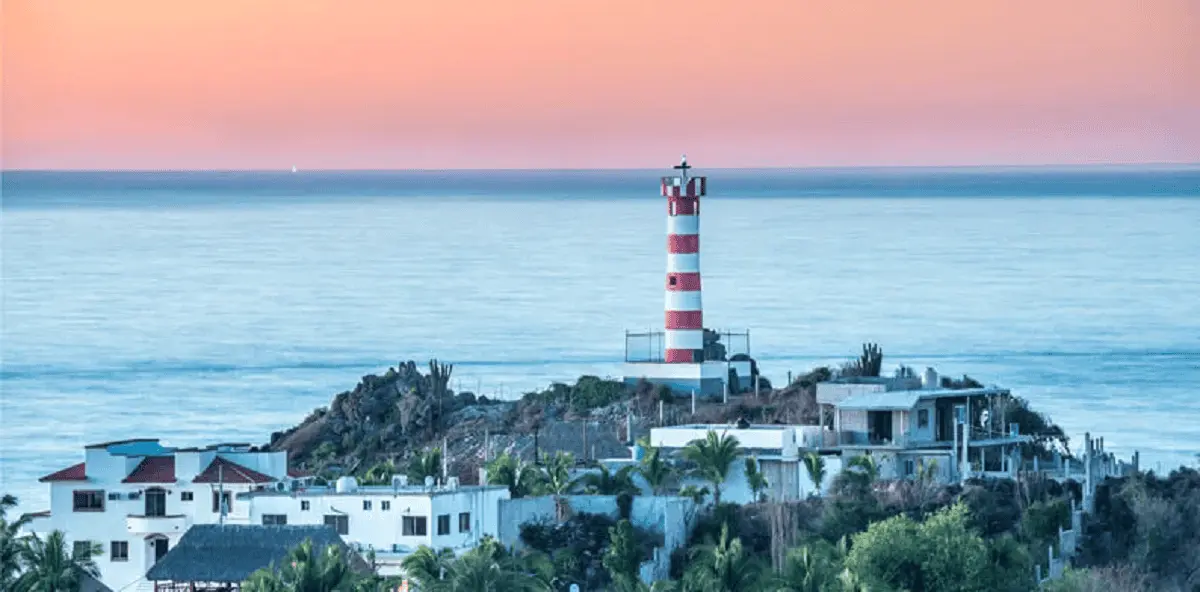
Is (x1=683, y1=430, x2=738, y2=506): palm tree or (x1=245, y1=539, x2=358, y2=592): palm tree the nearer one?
(x1=245, y1=539, x2=358, y2=592): palm tree

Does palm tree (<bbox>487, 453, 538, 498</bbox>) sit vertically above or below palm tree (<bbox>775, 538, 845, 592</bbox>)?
above

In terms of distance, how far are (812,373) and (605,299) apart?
52.2m

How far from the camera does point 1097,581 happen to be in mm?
43719

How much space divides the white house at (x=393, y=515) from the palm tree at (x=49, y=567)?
278 centimetres

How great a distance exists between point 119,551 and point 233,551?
5747mm

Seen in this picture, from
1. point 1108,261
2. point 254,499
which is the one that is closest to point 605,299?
point 1108,261

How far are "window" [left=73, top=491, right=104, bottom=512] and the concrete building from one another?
10.7 meters

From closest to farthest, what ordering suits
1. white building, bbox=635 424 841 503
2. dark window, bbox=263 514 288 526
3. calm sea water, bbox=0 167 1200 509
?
dark window, bbox=263 514 288 526 → white building, bbox=635 424 841 503 → calm sea water, bbox=0 167 1200 509

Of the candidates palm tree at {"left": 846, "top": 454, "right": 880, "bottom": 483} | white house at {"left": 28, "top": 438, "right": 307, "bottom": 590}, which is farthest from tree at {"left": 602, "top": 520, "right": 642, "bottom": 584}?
white house at {"left": 28, "top": 438, "right": 307, "bottom": 590}

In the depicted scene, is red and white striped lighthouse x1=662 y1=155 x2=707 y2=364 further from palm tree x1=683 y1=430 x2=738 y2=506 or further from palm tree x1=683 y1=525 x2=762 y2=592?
palm tree x1=683 y1=525 x2=762 y2=592

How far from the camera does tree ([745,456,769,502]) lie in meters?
50.0

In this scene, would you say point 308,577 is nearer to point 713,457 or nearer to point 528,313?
point 713,457

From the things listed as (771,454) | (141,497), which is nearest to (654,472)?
(771,454)

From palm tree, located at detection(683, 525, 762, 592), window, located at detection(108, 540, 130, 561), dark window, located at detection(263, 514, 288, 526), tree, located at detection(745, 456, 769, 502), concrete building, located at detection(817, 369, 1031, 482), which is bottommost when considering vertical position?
window, located at detection(108, 540, 130, 561)
